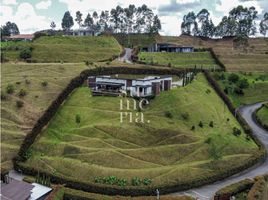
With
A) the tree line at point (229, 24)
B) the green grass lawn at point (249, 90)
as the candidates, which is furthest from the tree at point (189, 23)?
the green grass lawn at point (249, 90)

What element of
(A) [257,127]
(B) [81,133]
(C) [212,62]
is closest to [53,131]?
(B) [81,133]

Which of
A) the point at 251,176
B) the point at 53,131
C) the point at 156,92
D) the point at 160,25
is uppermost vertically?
the point at 160,25

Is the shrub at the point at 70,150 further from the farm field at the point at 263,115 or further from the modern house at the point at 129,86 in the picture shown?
the farm field at the point at 263,115

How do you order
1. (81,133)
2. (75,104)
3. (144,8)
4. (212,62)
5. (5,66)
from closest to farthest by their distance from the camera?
1. (81,133)
2. (75,104)
3. (5,66)
4. (212,62)
5. (144,8)

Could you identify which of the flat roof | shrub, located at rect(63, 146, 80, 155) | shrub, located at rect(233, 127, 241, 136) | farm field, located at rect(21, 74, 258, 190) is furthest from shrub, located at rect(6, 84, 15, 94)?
shrub, located at rect(233, 127, 241, 136)

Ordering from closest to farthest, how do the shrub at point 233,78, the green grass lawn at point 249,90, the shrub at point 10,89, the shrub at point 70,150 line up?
the shrub at point 70,150, the shrub at point 10,89, the green grass lawn at point 249,90, the shrub at point 233,78

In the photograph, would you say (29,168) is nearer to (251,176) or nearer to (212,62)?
(251,176)
